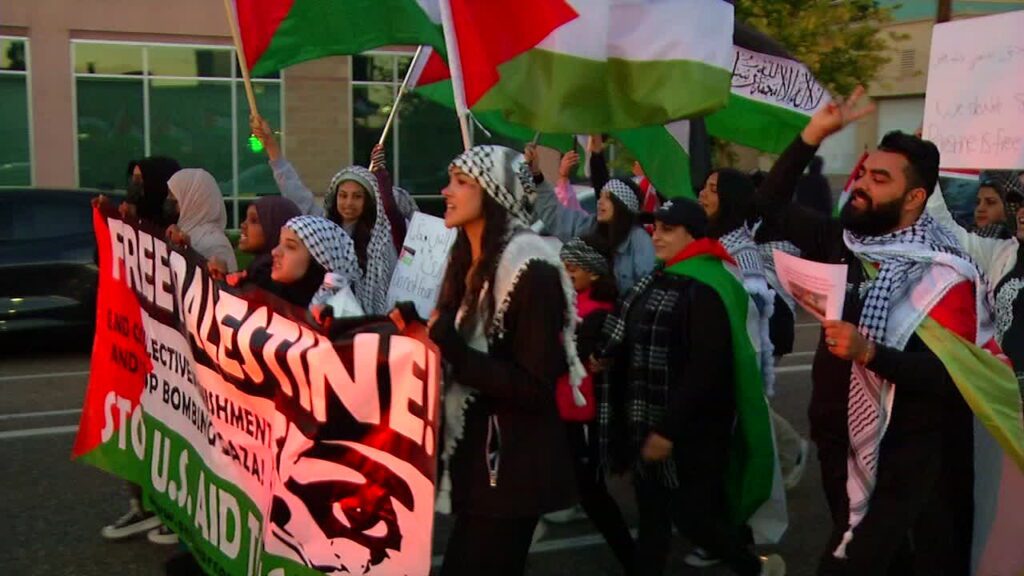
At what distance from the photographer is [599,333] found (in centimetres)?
529

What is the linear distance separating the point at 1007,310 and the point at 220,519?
3.38 meters

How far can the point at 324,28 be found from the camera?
604 cm

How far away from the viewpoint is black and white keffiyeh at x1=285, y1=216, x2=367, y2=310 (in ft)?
15.5

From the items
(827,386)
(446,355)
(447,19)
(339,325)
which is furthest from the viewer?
(447,19)

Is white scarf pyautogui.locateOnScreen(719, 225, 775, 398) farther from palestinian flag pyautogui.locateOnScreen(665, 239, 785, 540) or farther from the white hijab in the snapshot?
the white hijab

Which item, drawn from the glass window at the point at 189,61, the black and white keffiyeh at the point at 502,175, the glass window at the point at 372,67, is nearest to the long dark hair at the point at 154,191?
the black and white keffiyeh at the point at 502,175

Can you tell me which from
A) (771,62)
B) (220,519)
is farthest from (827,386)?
(771,62)

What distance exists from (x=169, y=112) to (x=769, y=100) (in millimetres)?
14276

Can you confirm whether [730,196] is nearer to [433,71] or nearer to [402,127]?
[433,71]

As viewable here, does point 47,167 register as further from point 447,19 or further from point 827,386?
point 827,386

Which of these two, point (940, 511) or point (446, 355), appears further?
point (940, 511)

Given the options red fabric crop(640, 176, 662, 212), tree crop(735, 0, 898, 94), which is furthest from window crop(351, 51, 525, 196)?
red fabric crop(640, 176, 662, 212)

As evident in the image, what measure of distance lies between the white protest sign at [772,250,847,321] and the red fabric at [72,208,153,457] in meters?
2.61

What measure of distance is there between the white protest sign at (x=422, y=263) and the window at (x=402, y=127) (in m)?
14.9
